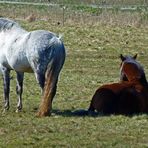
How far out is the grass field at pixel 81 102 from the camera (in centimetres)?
998

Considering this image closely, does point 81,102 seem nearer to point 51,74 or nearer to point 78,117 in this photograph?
point 78,117

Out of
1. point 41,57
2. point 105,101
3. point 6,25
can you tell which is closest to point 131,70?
point 105,101

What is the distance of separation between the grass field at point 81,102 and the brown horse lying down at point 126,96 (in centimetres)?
31

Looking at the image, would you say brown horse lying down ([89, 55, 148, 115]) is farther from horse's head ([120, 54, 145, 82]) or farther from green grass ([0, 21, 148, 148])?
green grass ([0, 21, 148, 148])

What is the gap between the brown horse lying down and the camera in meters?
12.0

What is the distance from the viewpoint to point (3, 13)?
1513 inches

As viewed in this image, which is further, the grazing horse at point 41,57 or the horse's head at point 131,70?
the horse's head at point 131,70

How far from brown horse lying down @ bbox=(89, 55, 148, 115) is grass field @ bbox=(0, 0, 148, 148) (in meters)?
0.31

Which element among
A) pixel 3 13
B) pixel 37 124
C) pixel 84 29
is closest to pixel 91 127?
pixel 37 124

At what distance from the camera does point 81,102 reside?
14523mm

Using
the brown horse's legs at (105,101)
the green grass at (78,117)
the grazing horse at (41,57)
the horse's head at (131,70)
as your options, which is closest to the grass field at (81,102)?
the green grass at (78,117)

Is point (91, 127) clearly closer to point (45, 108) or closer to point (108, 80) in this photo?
point (45, 108)

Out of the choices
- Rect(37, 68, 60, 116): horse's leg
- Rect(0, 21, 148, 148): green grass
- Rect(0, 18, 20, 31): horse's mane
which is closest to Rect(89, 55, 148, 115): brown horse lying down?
Rect(0, 21, 148, 148): green grass

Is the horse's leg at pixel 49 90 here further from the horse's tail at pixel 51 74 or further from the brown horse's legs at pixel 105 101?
the brown horse's legs at pixel 105 101
